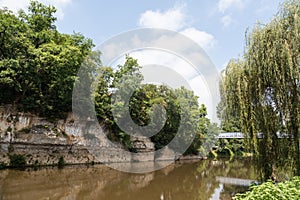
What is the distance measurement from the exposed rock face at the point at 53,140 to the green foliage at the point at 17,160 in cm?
16

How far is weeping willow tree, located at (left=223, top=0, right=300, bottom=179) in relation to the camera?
216 inches

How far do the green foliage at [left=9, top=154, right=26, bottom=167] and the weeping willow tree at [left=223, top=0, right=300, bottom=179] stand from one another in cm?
1017

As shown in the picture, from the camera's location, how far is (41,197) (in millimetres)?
6375

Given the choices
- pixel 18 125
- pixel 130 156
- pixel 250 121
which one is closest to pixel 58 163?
pixel 18 125

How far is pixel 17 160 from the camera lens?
36.9 feet

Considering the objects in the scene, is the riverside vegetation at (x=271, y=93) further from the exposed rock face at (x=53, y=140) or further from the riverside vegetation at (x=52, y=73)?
the exposed rock face at (x=53, y=140)

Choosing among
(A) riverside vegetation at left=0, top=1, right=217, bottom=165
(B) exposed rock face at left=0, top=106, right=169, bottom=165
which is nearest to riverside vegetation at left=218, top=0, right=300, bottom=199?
(A) riverside vegetation at left=0, top=1, right=217, bottom=165

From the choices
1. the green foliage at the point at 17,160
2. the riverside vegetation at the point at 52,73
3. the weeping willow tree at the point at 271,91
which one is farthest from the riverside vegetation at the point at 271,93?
the green foliage at the point at 17,160

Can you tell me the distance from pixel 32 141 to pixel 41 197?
630cm

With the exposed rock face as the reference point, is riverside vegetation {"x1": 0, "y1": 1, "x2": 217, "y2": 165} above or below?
above

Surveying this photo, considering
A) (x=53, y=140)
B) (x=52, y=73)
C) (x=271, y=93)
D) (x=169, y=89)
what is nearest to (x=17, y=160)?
(x=53, y=140)

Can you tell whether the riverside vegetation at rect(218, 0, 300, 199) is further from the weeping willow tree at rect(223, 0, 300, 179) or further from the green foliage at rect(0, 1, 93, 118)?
the green foliage at rect(0, 1, 93, 118)

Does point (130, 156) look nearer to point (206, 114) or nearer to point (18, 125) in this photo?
point (18, 125)

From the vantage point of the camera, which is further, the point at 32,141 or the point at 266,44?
the point at 32,141
